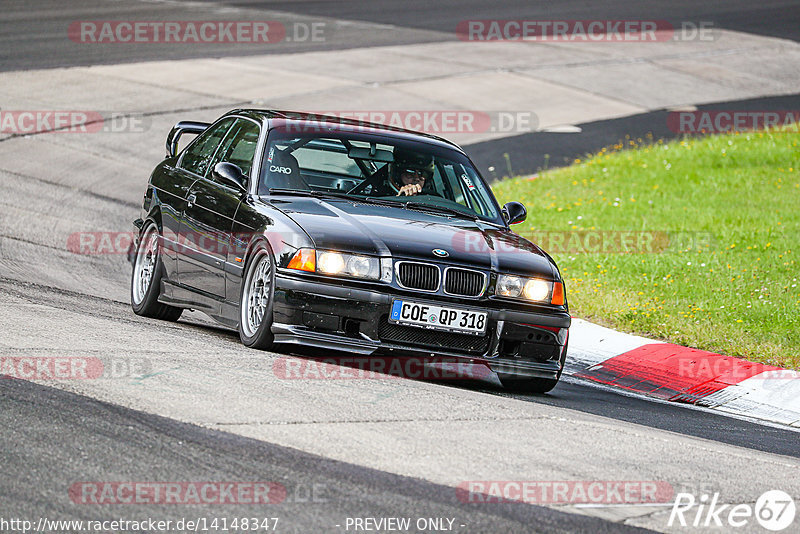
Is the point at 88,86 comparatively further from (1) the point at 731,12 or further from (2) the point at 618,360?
(1) the point at 731,12

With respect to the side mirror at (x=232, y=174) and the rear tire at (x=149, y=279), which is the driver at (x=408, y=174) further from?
the rear tire at (x=149, y=279)

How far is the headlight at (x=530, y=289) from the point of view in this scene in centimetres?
760

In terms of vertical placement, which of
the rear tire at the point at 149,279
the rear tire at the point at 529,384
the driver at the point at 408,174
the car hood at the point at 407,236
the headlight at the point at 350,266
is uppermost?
the driver at the point at 408,174

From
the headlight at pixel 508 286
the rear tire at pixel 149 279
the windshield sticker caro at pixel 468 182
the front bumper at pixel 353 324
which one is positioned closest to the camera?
the front bumper at pixel 353 324

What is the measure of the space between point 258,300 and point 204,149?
232 centimetres

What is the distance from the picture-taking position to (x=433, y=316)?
7375 mm

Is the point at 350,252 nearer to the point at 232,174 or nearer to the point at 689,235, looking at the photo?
the point at 232,174

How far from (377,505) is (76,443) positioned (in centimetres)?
135

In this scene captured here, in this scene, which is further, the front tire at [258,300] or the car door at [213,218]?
the car door at [213,218]

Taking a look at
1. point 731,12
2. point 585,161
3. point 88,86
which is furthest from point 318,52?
point 731,12

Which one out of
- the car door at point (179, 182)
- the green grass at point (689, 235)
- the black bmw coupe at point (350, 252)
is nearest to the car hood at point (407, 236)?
the black bmw coupe at point (350, 252)

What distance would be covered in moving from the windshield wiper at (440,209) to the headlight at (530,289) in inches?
40.1

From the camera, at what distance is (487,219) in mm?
8789

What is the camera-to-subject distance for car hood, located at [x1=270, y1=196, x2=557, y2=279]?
7.41 meters
